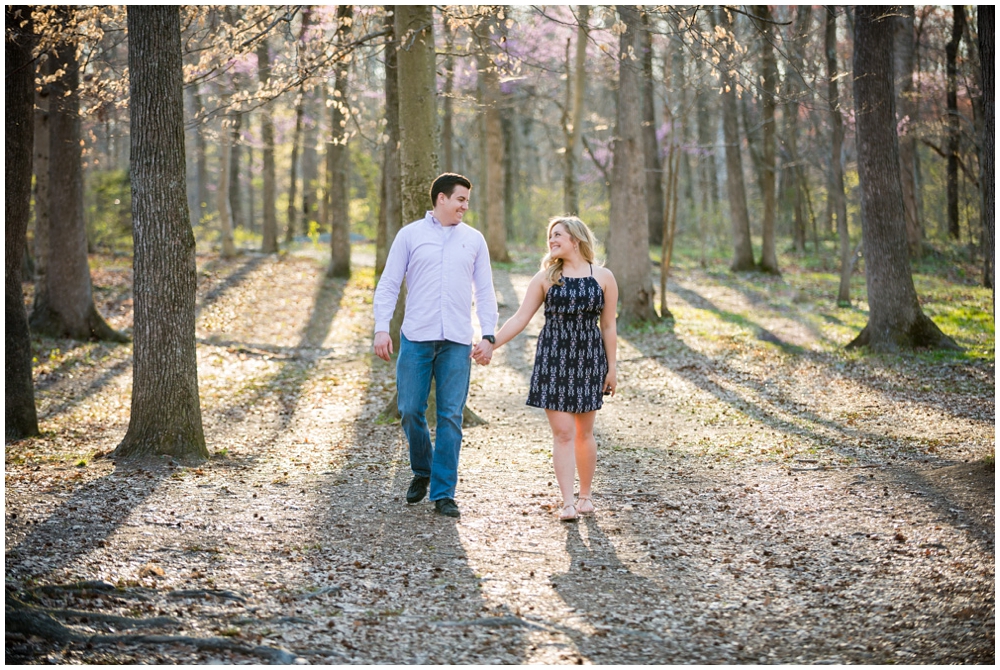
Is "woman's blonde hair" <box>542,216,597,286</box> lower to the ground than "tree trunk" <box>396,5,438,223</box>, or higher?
lower

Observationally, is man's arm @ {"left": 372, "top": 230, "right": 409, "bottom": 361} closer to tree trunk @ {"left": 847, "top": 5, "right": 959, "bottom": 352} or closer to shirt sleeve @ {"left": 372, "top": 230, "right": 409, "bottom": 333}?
shirt sleeve @ {"left": 372, "top": 230, "right": 409, "bottom": 333}

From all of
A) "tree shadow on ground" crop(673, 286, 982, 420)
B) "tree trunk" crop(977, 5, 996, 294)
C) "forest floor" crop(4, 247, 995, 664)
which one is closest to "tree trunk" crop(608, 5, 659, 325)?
"tree shadow on ground" crop(673, 286, 982, 420)

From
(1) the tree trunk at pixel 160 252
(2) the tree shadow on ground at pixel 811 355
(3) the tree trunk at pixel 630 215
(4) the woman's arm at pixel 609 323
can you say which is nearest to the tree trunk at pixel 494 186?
(2) the tree shadow on ground at pixel 811 355

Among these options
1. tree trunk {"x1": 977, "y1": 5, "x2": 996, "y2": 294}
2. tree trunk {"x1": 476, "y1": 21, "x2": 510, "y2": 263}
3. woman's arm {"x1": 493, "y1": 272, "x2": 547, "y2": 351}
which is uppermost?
tree trunk {"x1": 476, "y1": 21, "x2": 510, "y2": 263}

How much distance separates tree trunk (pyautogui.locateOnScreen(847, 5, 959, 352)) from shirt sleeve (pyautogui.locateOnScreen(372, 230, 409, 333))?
885 cm

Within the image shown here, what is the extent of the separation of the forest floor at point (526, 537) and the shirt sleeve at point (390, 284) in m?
1.32

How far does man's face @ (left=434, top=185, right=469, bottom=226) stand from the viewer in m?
5.64

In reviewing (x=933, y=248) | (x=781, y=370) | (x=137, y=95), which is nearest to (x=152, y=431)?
(x=137, y=95)

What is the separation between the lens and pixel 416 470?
600 centimetres

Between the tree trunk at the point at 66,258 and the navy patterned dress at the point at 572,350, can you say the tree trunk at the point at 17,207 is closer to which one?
the tree trunk at the point at 66,258

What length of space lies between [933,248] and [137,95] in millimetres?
24463

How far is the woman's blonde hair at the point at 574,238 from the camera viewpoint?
18.0ft

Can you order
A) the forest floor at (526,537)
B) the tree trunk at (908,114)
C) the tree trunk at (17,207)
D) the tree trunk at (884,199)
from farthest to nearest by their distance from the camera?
1. the tree trunk at (908,114)
2. the tree trunk at (884,199)
3. the tree trunk at (17,207)
4. the forest floor at (526,537)

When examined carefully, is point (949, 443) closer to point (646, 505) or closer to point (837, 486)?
point (837, 486)
